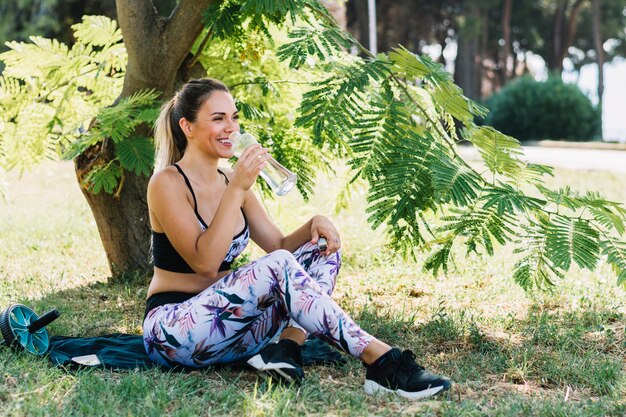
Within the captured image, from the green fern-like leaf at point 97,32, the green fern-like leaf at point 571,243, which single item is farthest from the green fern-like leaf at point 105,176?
the green fern-like leaf at point 571,243

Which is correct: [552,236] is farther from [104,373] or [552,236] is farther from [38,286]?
[38,286]

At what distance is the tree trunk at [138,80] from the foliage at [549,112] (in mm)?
24483

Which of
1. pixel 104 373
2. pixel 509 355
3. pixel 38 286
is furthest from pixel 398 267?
pixel 104 373

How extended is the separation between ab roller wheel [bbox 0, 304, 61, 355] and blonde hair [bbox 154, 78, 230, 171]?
986 millimetres

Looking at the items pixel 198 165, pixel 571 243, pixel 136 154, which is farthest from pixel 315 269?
pixel 136 154

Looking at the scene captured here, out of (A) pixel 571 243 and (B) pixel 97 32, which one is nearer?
(A) pixel 571 243

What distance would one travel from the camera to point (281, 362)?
3.75m

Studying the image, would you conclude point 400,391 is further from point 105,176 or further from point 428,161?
point 105,176

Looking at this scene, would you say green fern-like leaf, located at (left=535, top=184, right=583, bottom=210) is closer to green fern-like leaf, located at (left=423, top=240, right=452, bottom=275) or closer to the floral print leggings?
green fern-like leaf, located at (left=423, top=240, right=452, bottom=275)

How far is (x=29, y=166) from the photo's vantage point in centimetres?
618

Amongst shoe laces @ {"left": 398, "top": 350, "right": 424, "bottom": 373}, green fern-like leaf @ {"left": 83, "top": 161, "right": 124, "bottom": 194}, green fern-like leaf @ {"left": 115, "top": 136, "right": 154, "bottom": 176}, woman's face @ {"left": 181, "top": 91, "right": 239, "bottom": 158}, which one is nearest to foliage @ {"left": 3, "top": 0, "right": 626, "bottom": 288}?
woman's face @ {"left": 181, "top": 91, "right": 239, "bottom": 158}

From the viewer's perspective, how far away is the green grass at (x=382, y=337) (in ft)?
11.7

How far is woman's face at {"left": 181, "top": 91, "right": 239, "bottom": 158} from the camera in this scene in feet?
13.7

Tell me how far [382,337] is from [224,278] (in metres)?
1.29
